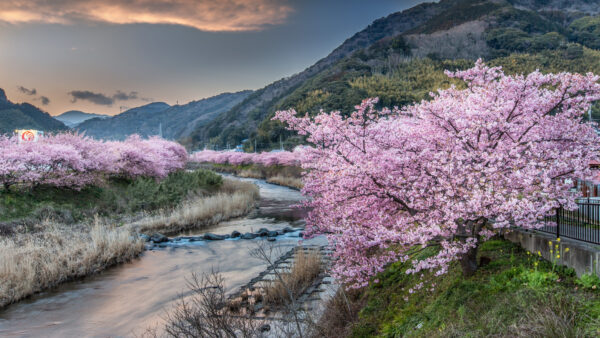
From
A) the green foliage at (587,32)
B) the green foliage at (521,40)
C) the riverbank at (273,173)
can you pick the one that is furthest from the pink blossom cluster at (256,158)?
the green foliage at (587,32)

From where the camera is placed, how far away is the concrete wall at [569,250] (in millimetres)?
6617

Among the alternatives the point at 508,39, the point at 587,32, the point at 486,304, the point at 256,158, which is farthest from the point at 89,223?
the point at 587,32

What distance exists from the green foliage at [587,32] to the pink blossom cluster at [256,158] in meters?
106

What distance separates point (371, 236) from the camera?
6.97m

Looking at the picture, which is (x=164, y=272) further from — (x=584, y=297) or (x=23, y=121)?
(x=23, y=121)

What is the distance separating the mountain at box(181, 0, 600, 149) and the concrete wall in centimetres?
6968

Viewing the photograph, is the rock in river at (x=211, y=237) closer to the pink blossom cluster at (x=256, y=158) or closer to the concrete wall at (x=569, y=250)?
the concrete wall at (x=569, y=250)

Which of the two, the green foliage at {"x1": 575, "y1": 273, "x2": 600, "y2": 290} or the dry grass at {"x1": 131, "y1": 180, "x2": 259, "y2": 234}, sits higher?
the green foliage at {"x1": 575, "y1": 273, "x2": 600, "y2": 290}

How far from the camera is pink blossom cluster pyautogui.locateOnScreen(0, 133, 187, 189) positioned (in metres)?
21.5

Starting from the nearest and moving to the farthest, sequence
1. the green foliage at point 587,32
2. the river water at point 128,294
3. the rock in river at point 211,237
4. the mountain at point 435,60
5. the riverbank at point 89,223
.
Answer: the river water at point 128,294 < the riverbank at point 89,223 < the rock in river at point 211,237 < the mountain at point 435,60 < the green foliage at point 587,32

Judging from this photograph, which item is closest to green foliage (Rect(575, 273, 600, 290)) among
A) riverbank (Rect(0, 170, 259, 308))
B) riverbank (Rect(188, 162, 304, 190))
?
riverbank (Rect(0, 170, 259, 308))

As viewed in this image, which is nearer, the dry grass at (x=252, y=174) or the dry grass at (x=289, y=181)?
the dry grass at (x=289, y=181)

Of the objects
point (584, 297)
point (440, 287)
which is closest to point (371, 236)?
point (440, 287)

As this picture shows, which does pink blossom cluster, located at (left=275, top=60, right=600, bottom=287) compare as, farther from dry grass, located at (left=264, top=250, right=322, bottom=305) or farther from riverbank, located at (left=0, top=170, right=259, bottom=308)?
riverbank, located at (left=0, top=170, right=259, bottom=308)
